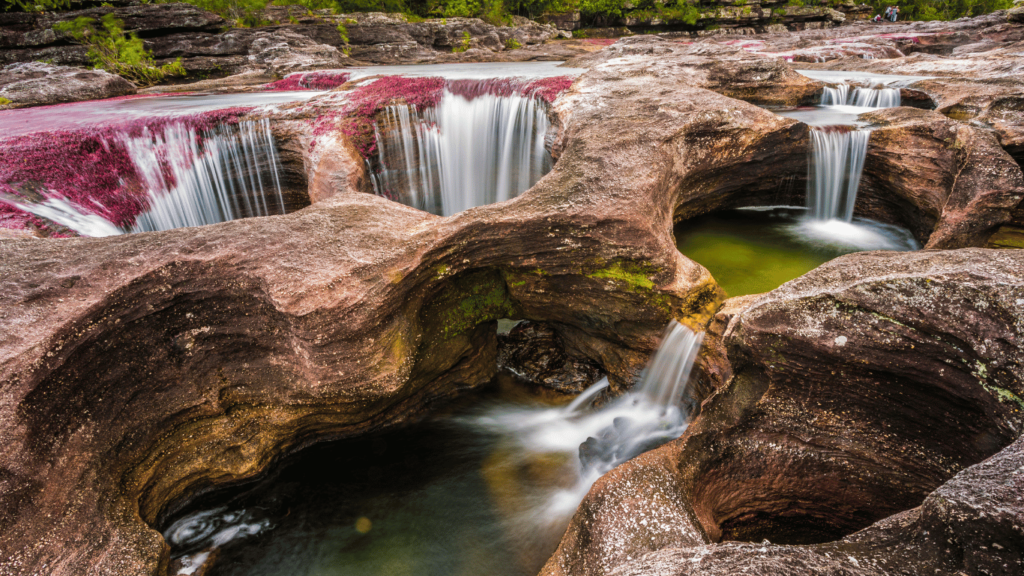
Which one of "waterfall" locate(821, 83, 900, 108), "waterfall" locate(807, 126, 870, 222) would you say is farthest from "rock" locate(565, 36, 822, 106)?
"waterfall" locate(807, 126, 870, 222)

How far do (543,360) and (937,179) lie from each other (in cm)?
643

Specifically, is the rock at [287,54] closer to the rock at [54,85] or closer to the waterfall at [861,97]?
the rock at [54,85]

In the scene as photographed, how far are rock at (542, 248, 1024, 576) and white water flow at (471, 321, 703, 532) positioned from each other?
44.6 inches

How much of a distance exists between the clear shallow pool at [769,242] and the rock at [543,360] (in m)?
2.49

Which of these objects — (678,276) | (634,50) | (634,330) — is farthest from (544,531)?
(634,50)

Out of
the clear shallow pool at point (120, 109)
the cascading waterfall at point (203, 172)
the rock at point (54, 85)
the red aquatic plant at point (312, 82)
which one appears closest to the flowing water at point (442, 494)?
the cascading waterfall at point (203, 172)

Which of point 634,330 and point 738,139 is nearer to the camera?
point 634,330

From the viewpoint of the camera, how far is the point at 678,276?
4977 mm

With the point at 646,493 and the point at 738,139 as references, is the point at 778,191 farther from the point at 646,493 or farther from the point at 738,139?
the point at 646,493

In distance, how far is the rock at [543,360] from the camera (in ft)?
20.9

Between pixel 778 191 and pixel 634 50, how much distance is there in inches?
282

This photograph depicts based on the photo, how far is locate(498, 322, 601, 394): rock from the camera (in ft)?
20.9

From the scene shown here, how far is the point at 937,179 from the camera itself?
21.8 feet

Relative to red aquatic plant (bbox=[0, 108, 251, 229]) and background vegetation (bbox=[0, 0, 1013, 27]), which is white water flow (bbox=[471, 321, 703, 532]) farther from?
background vegetation (bbox=[0, 0, 1013, 27])
